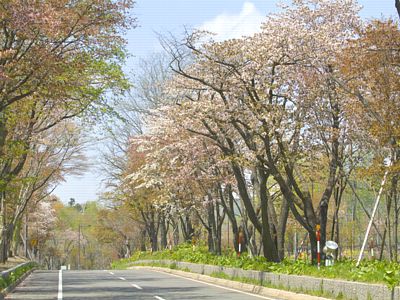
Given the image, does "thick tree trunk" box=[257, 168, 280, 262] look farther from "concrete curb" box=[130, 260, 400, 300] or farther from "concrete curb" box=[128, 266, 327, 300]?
"concrete curb" box=[128, 266, 327, 300]

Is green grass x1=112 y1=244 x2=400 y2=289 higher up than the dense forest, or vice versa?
the dense forest

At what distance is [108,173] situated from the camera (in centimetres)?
5059

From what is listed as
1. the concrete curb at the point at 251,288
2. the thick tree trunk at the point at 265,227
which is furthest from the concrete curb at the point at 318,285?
the thick tree trunk at the point at 265,227

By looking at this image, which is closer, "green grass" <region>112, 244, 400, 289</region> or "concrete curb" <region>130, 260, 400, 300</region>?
"concrete curb" <region>130, 260, 400, 300</region>

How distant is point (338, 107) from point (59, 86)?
1045cm

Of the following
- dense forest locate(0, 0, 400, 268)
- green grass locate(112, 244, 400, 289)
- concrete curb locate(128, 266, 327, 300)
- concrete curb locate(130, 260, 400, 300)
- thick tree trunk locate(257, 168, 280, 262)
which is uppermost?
dense forest locate(0, 0, 400, 268)

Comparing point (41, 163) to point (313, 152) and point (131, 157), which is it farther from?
point (313, 152)

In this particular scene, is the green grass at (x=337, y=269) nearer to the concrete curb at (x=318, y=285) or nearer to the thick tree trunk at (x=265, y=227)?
the concrete curb at (x=318, y=285)

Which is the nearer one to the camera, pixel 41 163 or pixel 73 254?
pixel 41 163

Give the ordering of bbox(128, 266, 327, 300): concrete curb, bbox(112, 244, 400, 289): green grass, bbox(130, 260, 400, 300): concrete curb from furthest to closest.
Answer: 1. bbox(128, 266, 327, 300): concrete curb
2. bbox(112, 244, 400, 289): green grass
3. bbox(130, 260, 400, 300): concrete curb

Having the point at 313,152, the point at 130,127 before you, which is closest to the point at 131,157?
the point at 130,127

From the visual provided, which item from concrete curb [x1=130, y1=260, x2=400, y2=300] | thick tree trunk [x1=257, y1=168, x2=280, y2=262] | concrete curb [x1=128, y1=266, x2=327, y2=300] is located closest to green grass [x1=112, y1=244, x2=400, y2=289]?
concrete curb [x1=130, y1=260, x2=400, y2=300]

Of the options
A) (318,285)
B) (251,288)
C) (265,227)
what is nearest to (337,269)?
(318,285)

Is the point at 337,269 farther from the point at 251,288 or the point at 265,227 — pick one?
the point at 265,227
